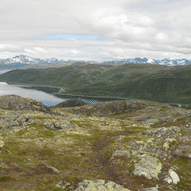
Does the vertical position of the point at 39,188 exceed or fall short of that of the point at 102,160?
it exceeds it

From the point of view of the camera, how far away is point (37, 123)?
70.3m

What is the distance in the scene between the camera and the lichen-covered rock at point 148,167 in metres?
31.8

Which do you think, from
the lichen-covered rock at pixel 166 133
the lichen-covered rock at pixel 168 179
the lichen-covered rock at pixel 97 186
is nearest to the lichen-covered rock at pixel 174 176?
the lichen-covered rock at pixel 168 179

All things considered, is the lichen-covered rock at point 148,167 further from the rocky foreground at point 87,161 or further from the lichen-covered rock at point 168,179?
the lichen-covered rock at point 168,179

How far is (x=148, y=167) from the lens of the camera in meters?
34.2

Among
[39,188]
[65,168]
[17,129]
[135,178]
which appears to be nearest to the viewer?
[39,188]

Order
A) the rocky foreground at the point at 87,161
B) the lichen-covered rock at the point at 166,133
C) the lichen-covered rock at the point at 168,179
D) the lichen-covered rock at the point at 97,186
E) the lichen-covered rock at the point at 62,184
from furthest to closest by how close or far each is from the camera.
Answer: the lichen-covered rock at the point at 166,133 < the lichen-covered rock at the point at 168,179 < the rocky foreground at the point at 87,161 < the lichen-covered rock at the point at 62,184 < the lichen-covered rock at the point at 97,186

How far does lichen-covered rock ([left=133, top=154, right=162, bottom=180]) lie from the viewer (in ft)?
104

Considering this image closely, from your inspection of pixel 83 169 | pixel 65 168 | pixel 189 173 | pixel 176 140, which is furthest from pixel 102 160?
pixel 176 140

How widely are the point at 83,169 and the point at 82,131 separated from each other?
33977 mm

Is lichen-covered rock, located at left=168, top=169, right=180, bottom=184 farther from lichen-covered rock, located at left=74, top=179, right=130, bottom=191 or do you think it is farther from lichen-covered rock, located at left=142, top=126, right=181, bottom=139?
lichen-covered rock, located at left=142, top=126, right=181, bottom=139

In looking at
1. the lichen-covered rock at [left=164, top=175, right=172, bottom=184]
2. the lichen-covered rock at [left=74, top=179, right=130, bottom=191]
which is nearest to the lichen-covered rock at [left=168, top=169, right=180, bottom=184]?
the lichen-covered rock at [left=164, top=175, right=172, bottom=184]

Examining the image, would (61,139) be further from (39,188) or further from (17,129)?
(39,188)

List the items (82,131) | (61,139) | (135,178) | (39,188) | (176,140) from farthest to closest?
(82,131)
(61,139)
(176,140)
(135,178)
(39,188)
